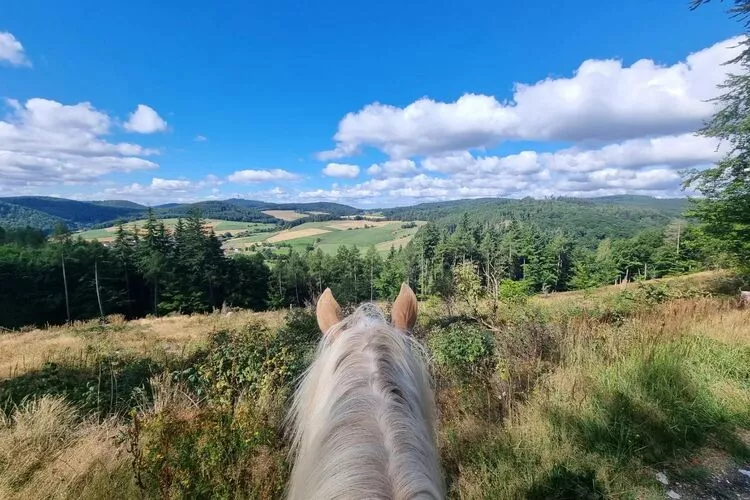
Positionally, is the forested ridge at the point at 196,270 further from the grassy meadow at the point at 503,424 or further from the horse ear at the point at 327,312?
the horse ear at the point at 327,312

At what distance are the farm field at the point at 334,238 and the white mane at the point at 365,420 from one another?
97.2 metres

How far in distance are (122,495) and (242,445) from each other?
785 millimetres

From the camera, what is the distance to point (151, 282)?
147 ft

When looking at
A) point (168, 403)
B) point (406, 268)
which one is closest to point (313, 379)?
point (168, 403)

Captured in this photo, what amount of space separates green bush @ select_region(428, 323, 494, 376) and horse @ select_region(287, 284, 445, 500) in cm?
387

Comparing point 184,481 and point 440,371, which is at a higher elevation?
point 184,481

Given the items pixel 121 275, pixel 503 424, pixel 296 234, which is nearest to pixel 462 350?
pixel 503 424

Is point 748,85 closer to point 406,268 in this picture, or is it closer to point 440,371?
point 440,371

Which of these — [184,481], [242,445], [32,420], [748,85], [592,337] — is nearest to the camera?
[184,481]

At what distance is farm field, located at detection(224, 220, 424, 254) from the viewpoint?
109188 mm

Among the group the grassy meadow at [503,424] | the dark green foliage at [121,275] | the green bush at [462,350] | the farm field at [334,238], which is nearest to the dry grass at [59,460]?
the grassy meadow at [503,424]

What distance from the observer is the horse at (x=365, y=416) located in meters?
1.02

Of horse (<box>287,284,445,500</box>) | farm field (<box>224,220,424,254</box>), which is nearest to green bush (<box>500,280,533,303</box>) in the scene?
horse (<box>287,284,445,500</box>)

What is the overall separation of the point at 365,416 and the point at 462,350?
5093mm
